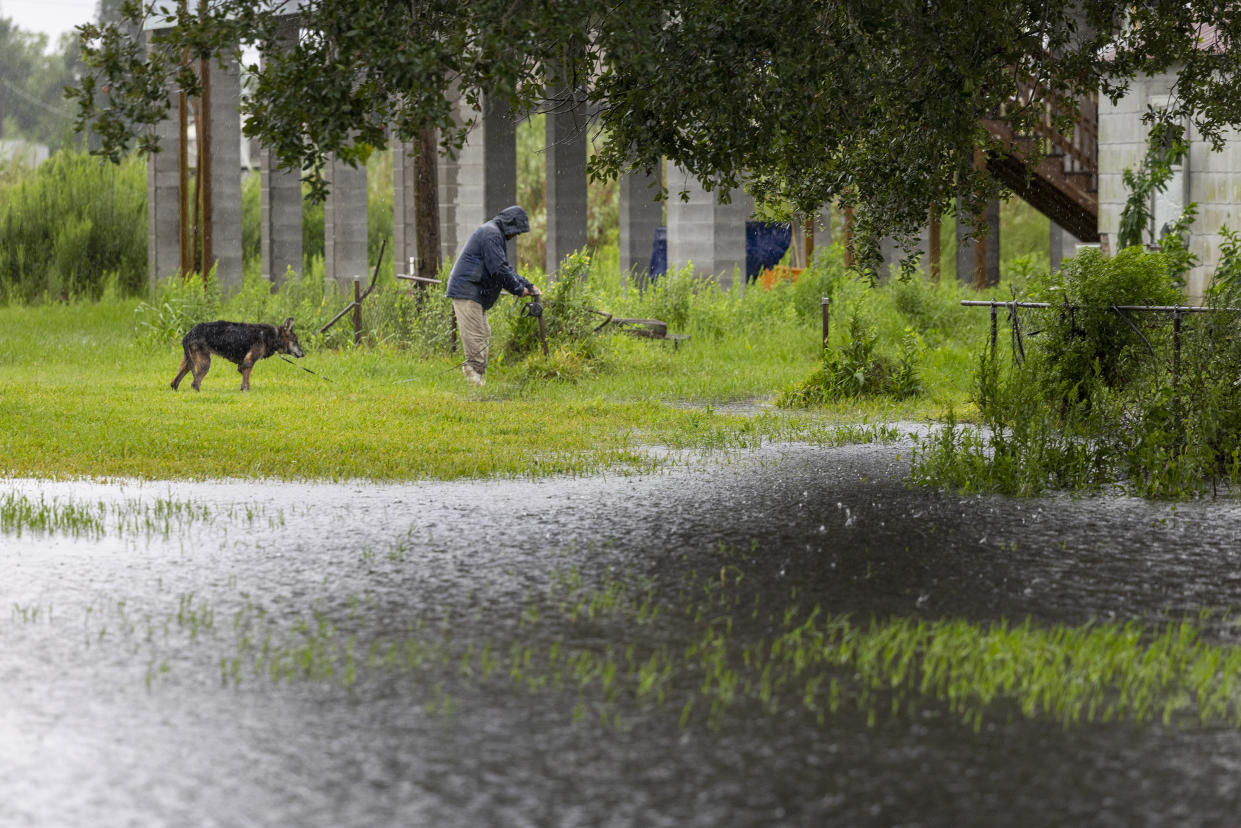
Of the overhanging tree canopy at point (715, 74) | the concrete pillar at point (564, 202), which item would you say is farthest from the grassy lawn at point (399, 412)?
the concrete pillar at point (564, 202)

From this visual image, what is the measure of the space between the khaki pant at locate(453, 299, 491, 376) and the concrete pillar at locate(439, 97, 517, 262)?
43.1 ft

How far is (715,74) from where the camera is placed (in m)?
10.2

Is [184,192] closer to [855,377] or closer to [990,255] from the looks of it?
[990,255]

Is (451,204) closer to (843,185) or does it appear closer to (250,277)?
(250,277)

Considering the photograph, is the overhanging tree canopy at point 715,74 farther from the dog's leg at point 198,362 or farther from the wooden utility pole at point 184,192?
the wooden utility pole at point 184,192

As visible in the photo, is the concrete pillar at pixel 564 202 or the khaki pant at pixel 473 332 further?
the concrete pillar at pixel 564 202

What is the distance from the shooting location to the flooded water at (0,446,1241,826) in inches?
195

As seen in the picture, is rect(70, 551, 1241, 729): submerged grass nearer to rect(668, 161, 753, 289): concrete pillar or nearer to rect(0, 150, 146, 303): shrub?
rect(668, 161, 753, 289): concrete pillar

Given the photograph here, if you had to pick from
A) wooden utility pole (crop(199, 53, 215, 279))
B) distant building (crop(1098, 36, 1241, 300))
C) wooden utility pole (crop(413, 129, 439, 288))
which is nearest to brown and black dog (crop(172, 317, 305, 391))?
wooden utility pole (crop(413, 129, 439, 288))

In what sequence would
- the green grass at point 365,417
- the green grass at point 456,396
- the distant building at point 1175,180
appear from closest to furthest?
1. the green grass at point 365,417
2. the green grass at point 456,396
3. the distant building at point 1175,180

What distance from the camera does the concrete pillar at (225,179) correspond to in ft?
112

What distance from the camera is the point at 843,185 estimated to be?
44.2 feet

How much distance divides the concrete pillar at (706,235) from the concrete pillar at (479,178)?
15.6 ft

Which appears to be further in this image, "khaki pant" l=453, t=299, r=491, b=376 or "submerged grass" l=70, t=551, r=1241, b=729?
"khaki pant" l=453, t=299, r=491, b=376
